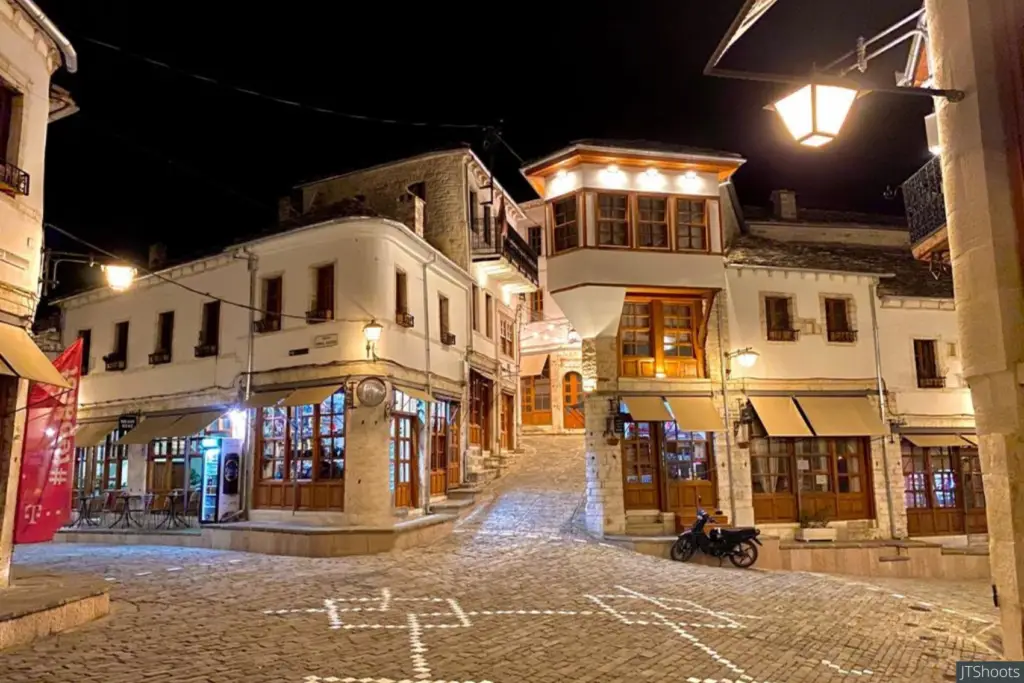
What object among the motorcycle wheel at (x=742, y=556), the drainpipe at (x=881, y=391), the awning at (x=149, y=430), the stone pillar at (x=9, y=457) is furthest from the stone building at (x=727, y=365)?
the stone pillar at (x=9, y=457)

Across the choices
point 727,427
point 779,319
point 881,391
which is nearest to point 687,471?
point 727,427

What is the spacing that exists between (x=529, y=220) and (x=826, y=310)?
1375 centimetres

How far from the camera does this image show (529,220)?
29188 mm

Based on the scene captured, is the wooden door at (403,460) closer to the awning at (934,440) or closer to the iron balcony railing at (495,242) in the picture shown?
the iron balcony railing at (495,242)

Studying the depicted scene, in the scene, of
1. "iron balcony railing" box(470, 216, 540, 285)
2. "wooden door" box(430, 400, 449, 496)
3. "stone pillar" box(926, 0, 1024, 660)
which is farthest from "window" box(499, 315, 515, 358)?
"stone pillar" box(926, 0, 1024, 660)

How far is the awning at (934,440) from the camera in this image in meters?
18.4

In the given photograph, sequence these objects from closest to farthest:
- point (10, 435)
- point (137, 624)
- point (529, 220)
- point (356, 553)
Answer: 1. point (137, 624)
2. point (10, 435)
3. point (356, 553)
4. point (529, 220)

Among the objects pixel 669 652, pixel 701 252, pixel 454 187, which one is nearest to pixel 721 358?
pixel 701 252

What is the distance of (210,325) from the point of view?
727 inches

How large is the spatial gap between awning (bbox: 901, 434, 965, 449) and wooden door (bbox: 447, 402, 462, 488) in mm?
11848

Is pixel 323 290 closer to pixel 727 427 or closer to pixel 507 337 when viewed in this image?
pixel 507 337

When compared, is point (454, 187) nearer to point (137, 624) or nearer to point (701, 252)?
point (701, 252)

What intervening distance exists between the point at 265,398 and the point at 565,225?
8.28m

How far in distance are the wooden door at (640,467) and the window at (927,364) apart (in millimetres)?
7796
